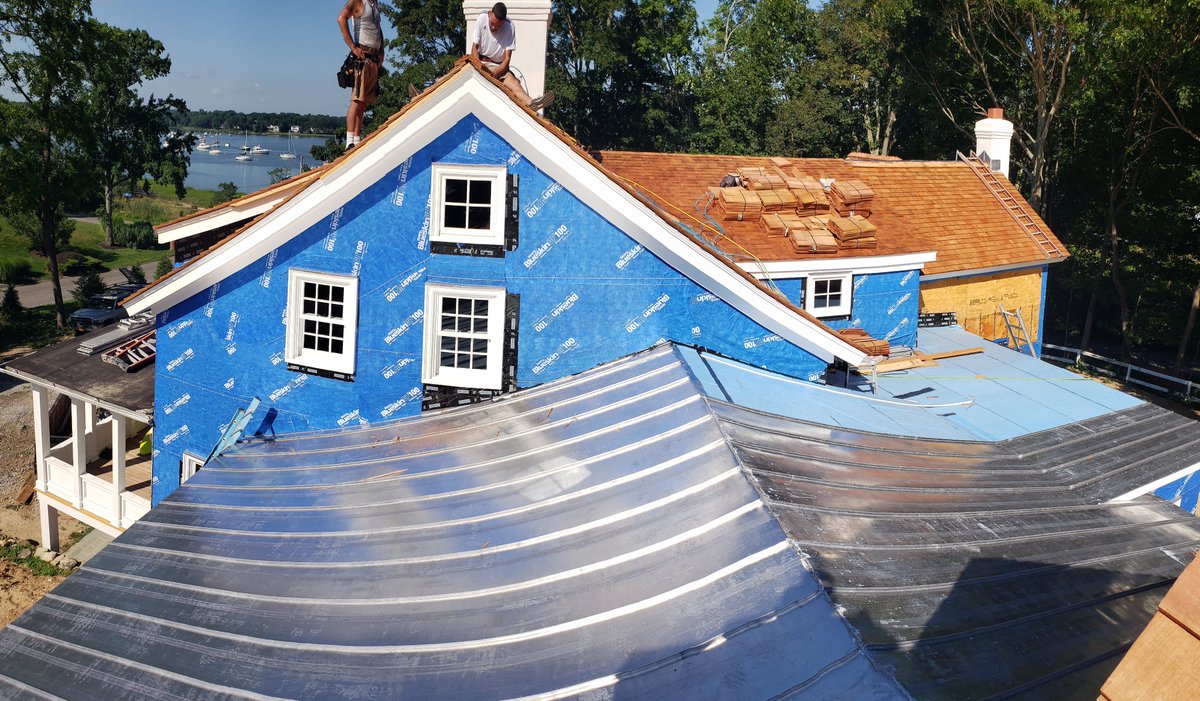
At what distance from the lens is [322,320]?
12.9 meters

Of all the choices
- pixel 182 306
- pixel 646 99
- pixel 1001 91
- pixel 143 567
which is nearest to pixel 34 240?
pixel 646 99

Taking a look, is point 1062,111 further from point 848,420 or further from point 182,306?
point 182,306

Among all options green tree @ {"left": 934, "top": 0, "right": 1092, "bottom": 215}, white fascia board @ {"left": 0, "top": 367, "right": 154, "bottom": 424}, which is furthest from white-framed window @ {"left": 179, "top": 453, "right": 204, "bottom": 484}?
green tree @ {"left": 934, "top": 0, "right": 1092, "bottom": 215}

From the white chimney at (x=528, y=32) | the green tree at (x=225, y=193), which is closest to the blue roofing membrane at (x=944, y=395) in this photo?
the white chimney at (x=528, y=32)

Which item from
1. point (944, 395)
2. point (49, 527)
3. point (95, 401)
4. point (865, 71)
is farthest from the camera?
point (865, 71)

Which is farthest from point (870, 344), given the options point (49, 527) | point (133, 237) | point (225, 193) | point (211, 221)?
point (225, 193)

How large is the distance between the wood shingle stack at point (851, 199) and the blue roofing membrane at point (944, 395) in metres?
3.81

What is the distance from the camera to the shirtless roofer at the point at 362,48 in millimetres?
14359

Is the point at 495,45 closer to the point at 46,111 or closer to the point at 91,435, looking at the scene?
the point at 91,435

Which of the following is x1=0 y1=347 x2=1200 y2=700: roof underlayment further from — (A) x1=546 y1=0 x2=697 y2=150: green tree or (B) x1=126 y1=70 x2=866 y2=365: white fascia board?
(A) x1=546 y1=0 x2=697 y2=150: green tree

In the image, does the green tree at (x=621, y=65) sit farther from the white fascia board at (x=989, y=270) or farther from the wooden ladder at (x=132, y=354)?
the wooden ladder at (x=132, y=354)

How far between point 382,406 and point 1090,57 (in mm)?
36466

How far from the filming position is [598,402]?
1097 cm

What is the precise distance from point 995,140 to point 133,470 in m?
29.5
